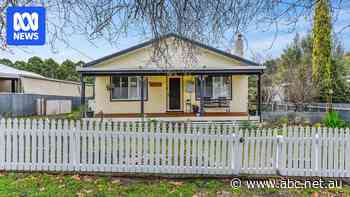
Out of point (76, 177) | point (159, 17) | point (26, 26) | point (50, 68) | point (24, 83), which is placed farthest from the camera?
point (50, 68)

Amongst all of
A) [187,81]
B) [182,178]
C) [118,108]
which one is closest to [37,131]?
[182,178]

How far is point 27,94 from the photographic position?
1747 centimetres

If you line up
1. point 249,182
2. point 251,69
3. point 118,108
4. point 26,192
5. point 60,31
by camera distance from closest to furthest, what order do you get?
point 60,31 < point 26,192 < point 249,182 < point 251,69 < point 118,108

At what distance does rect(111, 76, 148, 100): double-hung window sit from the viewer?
1606 centimetres

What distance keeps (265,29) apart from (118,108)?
13088 millimetres

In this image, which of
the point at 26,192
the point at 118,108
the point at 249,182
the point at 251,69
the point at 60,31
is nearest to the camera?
the point at 60,31

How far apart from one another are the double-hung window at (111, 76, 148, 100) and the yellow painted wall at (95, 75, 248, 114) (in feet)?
0.93

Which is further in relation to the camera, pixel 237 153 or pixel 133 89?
pixel 133 89

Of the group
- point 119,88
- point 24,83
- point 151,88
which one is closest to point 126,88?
point 119,88

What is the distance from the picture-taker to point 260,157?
527cm

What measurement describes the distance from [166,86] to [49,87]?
37.9 feet

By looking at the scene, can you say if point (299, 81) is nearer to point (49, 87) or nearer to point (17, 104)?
point (17, 104)

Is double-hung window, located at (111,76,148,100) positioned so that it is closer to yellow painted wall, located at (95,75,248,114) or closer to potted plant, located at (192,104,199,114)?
yellow painted wall, located at (95,75,248,114)

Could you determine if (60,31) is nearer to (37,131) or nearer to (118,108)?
(37,131)
